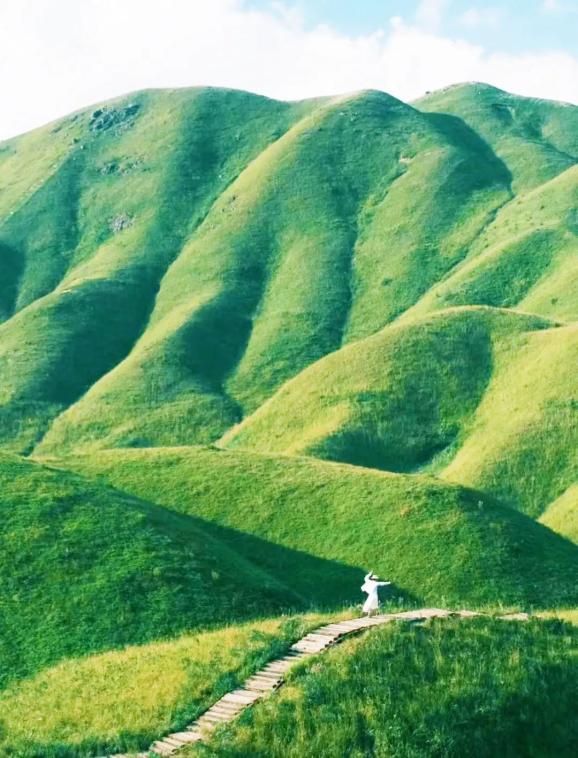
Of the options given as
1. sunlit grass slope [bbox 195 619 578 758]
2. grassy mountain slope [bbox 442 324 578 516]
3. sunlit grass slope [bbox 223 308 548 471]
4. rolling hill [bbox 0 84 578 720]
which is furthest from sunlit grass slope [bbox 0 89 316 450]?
sunlit grass slope [bbox 195 619 578 758]

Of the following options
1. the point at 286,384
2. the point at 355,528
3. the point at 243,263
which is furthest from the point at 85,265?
the point at 355,528

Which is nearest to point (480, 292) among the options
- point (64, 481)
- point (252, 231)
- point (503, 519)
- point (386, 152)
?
point (252, 231)

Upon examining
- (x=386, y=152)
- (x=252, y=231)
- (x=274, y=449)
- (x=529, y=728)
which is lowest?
(x=274, y=449)

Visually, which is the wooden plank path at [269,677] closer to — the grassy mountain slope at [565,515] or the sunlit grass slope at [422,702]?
the sunlit grass slope at [422,702]

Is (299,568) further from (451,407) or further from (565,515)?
(451,407)

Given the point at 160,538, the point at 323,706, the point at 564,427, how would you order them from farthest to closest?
1. the point at 564,427
2. the point at 160,538
3. the point at 323,706

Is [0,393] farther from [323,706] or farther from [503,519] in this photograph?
[323,706]
